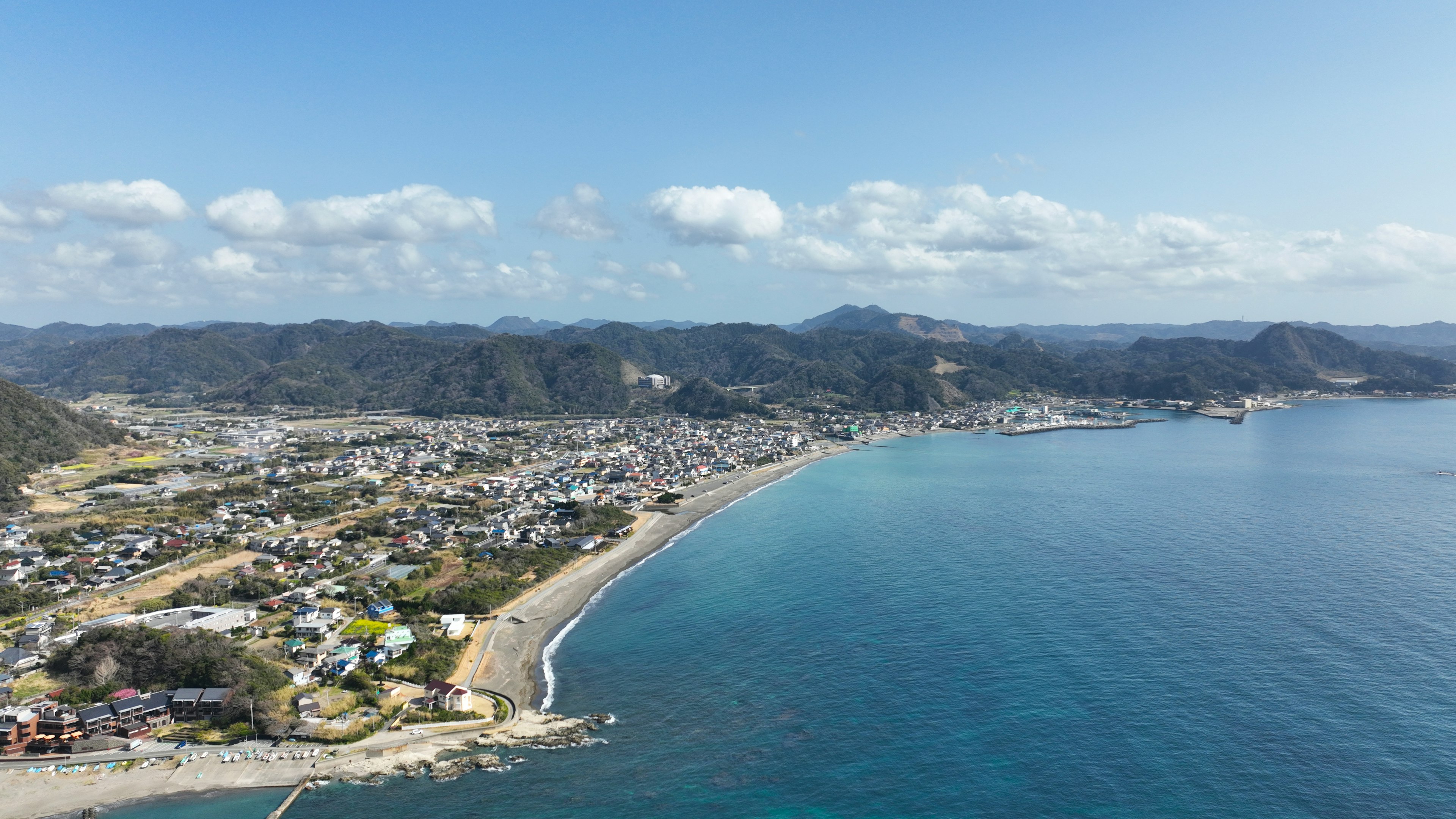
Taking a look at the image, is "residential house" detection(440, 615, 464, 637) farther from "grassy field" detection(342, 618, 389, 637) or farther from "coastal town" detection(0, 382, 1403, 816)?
"grassy field" detection(342, 618, 389, 637)

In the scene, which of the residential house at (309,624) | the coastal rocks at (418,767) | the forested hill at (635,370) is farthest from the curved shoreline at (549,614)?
the forested hill at (635,370)

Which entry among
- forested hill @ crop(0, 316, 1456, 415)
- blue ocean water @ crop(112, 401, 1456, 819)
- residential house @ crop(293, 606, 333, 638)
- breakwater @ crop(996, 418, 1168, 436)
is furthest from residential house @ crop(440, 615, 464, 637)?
forested hill @ crop(0, 316, 1456, 415)

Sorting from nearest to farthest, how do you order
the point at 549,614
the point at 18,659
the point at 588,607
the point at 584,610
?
the point at 18,659, the point at 549,614, the point at 584,610, the point at 588,607

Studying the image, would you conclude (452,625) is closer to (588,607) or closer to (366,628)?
(366,628)

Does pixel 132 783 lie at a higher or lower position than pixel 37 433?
lower

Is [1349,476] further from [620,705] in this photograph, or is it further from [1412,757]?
[620,705]

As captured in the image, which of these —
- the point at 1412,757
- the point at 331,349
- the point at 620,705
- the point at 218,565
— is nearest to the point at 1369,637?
the point at 1412,757

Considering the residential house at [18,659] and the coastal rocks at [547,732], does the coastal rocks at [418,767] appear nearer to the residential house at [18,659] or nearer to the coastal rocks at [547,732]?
the coastal rocks at [547,732]

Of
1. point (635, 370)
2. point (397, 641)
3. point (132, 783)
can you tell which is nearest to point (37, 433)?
point (397, 641)
